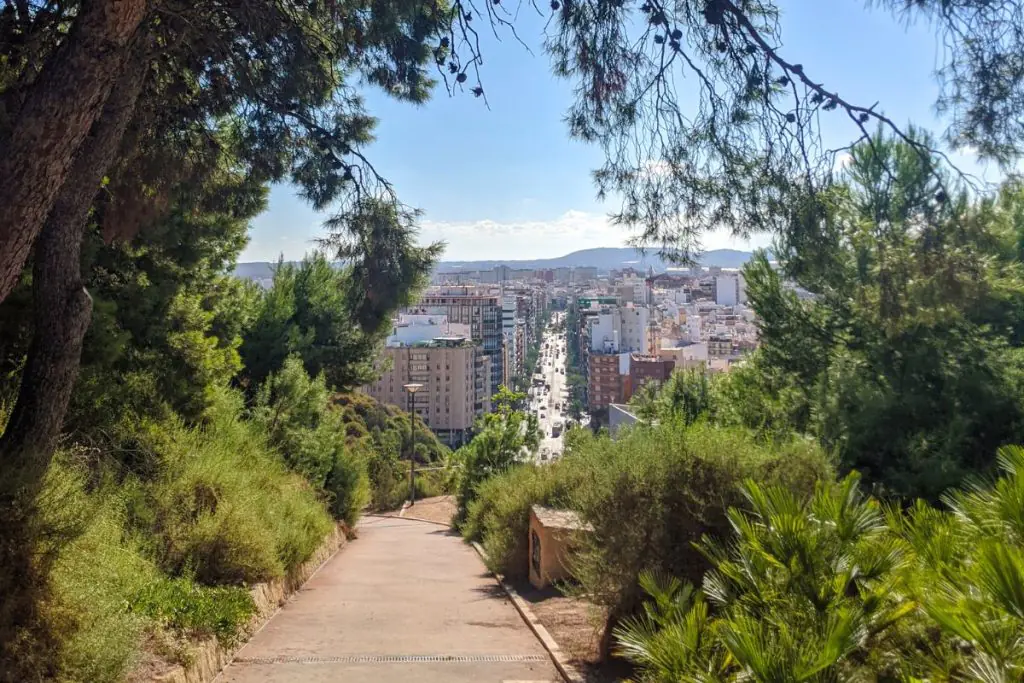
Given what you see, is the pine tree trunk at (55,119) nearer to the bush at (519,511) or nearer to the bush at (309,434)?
the bush at (519,511)

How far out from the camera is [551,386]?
139 m

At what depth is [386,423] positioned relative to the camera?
43.6 meters

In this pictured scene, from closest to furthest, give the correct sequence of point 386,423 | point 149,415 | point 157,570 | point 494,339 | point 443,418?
point 157,570, point 149,415, point 386,423, point 443,418, point 494,339

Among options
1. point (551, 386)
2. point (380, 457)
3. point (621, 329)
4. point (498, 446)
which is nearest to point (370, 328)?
point (498, 446)

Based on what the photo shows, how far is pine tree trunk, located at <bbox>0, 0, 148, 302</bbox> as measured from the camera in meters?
3.69

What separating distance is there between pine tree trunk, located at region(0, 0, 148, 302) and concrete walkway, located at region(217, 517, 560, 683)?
3.49m

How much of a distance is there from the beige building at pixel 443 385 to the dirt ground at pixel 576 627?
222 ft

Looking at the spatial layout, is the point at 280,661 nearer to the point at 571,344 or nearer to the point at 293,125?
the point at 293,125

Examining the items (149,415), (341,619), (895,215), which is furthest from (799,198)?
(149,415)

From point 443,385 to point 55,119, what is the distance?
7907 centimetres

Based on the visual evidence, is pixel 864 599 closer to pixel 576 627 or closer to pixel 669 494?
pixel 669 494

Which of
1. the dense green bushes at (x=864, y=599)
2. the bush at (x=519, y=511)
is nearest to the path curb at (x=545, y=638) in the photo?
the bush at (x=519, y=511)

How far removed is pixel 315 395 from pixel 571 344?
429 feet

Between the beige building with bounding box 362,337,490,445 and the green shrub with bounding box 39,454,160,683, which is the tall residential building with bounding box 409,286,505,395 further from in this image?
the green shrub with bounding box 39,454,160,683
